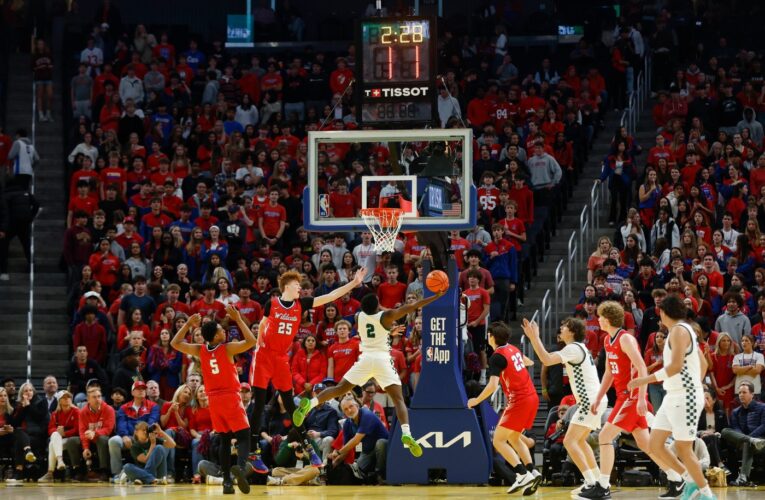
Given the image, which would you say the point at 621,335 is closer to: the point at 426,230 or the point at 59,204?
the point at 426,230

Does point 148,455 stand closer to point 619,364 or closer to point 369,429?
point 369,429

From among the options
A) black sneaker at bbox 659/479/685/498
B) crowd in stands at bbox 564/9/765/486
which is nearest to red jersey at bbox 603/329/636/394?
black sneaker at bbox 659/479/685/498

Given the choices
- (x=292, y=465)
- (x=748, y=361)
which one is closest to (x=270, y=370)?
(x=292, y=465)

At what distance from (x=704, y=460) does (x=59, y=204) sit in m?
15.0

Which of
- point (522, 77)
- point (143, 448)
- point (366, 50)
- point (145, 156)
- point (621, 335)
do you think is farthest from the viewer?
point (522, 77)

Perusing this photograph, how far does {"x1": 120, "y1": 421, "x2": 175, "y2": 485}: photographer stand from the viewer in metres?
20.2

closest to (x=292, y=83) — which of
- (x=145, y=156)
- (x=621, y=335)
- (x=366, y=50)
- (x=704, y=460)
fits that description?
(x=145, y=156)

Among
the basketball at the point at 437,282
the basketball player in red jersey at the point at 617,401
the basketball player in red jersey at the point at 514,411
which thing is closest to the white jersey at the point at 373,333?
the basketball at the point at 437,282

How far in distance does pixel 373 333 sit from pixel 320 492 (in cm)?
203

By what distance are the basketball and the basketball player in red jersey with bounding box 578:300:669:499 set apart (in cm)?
264

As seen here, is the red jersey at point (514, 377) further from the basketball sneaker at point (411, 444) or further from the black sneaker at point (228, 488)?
the black sneaker at point (228, 488)

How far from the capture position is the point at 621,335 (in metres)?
14.8

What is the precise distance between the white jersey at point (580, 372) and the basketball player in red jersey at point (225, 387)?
3442 mm

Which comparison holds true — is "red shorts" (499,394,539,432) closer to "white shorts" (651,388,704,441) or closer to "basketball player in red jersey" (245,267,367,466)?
"basketball player in red jersey" (245,267,367,466)
